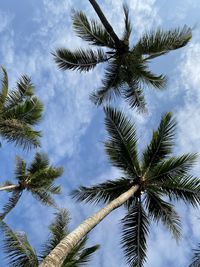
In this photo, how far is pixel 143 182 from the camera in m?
17.3

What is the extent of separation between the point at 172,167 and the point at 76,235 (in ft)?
20.9

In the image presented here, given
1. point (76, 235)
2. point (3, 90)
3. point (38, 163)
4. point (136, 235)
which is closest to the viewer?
point (76, 235)

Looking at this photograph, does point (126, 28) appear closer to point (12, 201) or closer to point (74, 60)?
point (74, 60)

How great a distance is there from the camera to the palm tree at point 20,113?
71.7ft

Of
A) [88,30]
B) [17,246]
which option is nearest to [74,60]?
[88,30]

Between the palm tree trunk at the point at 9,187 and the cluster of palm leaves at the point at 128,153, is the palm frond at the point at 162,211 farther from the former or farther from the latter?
the palm tree trunk at the point at 9,187

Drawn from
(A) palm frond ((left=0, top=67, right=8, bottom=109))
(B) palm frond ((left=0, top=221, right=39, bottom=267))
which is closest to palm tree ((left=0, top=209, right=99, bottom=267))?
(B) palm frond ((left=0, top=221, right=39, bottom=267))

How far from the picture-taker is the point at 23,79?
2262 cm

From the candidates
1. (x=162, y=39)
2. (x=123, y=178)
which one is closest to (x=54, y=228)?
(x=123, y=178)

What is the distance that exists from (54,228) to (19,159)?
8.98 m

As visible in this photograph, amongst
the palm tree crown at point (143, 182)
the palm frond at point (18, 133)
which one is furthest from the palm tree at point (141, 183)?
the palm frond at point (18, 133)

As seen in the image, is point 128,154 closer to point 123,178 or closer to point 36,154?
point 123,178

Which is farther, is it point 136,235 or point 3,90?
point 3,90

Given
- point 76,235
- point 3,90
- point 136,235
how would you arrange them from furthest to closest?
1. point 3,90
2. point 136,235
3. point 76,235
